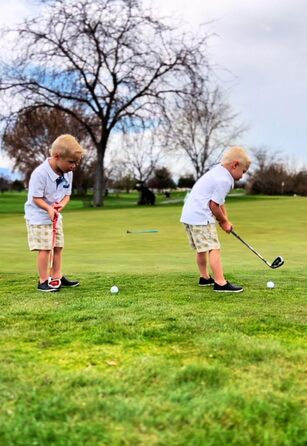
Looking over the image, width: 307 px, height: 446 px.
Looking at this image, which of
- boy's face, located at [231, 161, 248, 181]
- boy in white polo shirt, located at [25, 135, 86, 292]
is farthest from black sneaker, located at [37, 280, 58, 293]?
boy's face, located at [231, 161, 248, 181]

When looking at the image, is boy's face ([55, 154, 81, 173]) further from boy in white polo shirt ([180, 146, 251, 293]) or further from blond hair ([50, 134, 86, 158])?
boy in white polo shirt ([180, 146, 251, 293])

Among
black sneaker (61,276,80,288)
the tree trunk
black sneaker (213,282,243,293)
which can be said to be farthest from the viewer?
the tree trunk

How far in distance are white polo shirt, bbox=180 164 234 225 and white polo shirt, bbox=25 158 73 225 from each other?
1289 mm

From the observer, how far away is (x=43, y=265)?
523 centimetres

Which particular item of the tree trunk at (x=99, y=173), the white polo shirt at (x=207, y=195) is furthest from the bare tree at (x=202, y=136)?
the white polo shirt at (x=207, y=195)

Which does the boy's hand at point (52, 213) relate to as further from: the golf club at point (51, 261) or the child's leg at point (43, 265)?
the child's leg at point (43, 265)

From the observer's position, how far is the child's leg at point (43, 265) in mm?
5203

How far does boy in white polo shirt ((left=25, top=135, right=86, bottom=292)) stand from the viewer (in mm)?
5219

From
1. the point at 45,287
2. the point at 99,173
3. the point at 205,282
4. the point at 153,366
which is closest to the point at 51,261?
the point at 45,287

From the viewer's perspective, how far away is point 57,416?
6.95 ft

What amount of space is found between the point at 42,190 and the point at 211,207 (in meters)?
1.61

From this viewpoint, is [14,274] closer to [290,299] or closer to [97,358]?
[290,299]

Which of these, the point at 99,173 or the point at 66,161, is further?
the point at 99,173

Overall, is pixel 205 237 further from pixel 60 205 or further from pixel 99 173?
pixel 99 173
